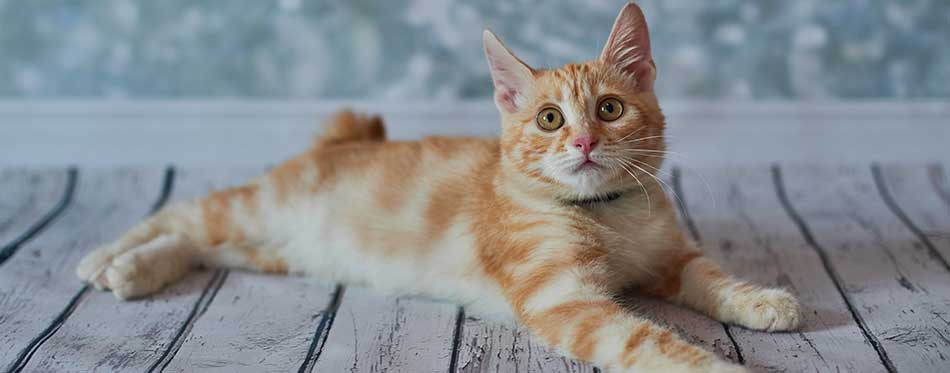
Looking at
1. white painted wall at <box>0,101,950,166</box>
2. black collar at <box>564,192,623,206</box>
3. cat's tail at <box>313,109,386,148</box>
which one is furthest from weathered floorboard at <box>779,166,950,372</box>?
cat's tail at <box>313,109,386,148</box>

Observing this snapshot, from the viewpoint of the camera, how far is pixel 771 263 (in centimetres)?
209

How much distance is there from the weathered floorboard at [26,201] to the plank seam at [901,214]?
6.62 ft

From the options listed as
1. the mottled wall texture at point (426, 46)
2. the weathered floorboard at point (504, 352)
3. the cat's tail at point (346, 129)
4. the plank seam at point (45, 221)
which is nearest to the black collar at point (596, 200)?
the weathered floorboard at point (504, 352)

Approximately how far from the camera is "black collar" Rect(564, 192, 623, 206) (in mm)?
1750

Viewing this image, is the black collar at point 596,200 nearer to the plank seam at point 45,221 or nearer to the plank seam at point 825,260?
the plank seam at point 825,260

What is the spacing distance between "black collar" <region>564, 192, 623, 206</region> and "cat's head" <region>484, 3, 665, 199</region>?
18 millimetres

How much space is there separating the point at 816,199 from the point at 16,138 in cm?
225

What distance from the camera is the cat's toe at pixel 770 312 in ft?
5.44

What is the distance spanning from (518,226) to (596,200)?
15 centimetres

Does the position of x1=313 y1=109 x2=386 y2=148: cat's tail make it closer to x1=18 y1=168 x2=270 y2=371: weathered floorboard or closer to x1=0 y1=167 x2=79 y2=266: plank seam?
x1=18 y1=168 x2=270 y2=371: weathered floorboard

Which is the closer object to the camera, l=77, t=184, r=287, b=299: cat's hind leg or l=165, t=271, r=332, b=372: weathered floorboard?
l=165, t=271, r=332, b=372: weathered floorboard

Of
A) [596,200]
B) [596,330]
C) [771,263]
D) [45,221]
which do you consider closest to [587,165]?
[596,200]

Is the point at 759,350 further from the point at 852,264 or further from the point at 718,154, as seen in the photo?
the point at 718,154

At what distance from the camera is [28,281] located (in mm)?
2018
